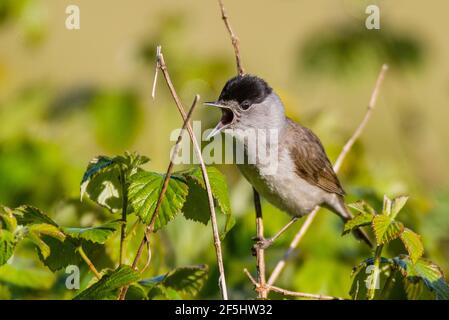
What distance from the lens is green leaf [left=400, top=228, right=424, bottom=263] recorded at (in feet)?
7.42

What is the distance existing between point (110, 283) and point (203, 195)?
0.39 metres

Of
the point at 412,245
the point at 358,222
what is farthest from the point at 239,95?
the point at 412,245

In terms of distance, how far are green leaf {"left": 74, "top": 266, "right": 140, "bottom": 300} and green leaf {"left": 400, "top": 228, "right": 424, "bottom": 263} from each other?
732mm

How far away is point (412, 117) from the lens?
5770 millimetres

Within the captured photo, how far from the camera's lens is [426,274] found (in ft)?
7.65

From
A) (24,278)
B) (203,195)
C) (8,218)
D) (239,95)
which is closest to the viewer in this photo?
(8,218)

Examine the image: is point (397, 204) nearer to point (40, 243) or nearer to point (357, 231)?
point (40, 243)

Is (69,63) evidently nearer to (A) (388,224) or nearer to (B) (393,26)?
(B) (393,26)

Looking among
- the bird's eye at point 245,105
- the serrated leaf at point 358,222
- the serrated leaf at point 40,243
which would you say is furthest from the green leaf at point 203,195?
the bird's eye at point 245,105

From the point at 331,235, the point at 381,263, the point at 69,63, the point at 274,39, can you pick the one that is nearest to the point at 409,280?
the point at 381,263

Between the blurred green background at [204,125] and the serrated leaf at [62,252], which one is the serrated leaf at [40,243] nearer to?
the serrated leaf at [62,252]

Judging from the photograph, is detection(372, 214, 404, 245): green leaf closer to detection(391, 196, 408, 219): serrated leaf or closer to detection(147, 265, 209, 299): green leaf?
detection(391, 196, 408, 219): serrated leaf
